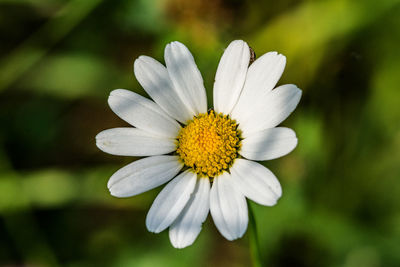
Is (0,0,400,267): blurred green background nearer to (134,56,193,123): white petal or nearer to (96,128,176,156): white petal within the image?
(134,56,193,123): white petal

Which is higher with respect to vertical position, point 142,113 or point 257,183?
point 142,113

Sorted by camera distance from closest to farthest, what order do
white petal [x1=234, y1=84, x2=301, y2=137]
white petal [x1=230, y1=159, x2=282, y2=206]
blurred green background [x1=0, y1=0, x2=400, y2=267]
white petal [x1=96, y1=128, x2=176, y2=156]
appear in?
1. white petal [x1=230, y1=159, x2=282, y2=206]
2. white petal [x1=234, y1=84, x2=301, y2=137]
3. white petal [x1=96, y1=128, x2=176, y2=156]
4. blurred green background [x1=0, y1=0, x2=400, y2=267]

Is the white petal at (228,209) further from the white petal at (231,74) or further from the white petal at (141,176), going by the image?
the white petal at (231,74)

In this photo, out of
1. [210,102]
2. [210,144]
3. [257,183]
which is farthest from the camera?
[210,102]

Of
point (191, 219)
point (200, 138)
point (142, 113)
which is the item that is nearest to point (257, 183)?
point (191, 219)

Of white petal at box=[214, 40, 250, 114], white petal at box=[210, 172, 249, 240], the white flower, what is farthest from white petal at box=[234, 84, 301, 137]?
white petal at box=[210, 172, 249, 240]

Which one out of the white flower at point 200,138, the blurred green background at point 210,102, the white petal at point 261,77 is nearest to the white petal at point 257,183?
the white flower at point 200,138

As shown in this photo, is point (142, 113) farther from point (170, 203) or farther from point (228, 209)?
point (228, 209)

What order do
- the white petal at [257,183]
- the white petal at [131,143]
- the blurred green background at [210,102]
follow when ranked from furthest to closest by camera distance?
1. the blurred green background at [210,102]
2. the white petal at [131,143]
3. the white petal at [257,183]
